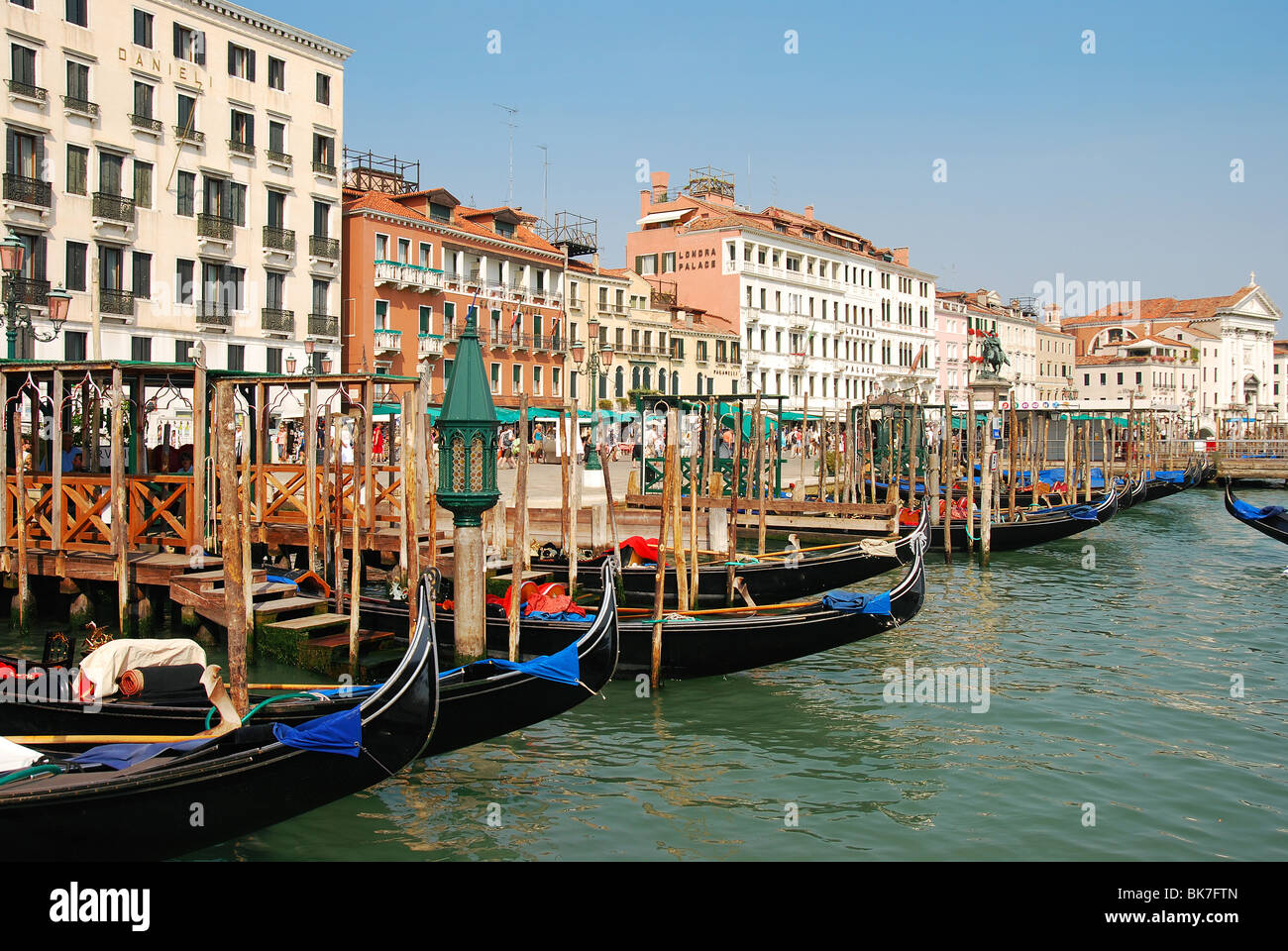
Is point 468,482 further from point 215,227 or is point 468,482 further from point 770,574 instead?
point 215,227

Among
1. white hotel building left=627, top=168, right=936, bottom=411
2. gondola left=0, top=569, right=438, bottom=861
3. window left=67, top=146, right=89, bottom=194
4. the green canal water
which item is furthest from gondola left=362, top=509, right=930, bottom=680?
white hotel building left=627, top=168, right=936, bottom=411

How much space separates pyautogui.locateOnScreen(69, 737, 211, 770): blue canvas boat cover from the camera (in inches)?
220

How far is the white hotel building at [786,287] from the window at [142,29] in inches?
943

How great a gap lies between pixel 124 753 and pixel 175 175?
74.4 ft

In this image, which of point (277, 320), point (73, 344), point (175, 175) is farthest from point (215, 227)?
point (73, 344)

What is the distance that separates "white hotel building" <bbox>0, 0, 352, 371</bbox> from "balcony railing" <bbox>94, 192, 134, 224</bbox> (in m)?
0.03

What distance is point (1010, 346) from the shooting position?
63.9 metres

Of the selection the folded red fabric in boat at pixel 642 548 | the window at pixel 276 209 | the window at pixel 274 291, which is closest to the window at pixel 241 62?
the window at pixel 276 209

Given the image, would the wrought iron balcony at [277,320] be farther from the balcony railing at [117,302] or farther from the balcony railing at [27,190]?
the balcony railing at [27,190]

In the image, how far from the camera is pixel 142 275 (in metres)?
24.8

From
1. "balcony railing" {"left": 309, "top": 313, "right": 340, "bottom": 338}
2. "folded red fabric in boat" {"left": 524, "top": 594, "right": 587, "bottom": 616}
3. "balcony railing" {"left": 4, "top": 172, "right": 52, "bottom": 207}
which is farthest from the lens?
"balcony railing" {"left": 309, "top": 313, "right": 340, "bottom": 338}

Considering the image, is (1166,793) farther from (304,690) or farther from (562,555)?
(562,555)

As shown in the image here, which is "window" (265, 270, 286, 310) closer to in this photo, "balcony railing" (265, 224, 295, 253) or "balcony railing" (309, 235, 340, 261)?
"balcony railing" (265, 224, 295, 253)
